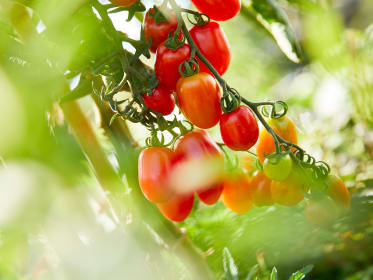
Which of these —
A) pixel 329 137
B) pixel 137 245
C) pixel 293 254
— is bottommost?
pixel 329 137

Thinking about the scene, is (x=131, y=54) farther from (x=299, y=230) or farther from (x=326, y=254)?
(x=326, y=254)

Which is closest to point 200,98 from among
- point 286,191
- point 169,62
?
point 169,62

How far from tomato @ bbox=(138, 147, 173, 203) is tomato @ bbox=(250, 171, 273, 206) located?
5.8 inches

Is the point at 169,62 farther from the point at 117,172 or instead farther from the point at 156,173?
the point at 117,172

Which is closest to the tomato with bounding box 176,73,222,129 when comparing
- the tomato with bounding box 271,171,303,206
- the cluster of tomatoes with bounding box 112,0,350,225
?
the cluster of tomatoes with bounding box 112,0,350,225

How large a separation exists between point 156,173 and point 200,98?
0.09 metres

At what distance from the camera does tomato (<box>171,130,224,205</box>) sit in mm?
405

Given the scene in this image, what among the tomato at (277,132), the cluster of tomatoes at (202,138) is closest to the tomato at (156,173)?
the cluster of tomatoes at (202,138)

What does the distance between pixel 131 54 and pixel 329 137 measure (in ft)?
2.64

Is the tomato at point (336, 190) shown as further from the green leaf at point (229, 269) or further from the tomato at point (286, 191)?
the green leaf at point (229, 269)

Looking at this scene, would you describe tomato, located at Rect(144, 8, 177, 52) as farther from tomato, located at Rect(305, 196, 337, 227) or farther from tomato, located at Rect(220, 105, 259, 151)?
tomato, located at Rect(305, 196, 337, 227)

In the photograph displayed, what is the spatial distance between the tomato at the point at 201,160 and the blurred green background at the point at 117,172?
116 millimetres

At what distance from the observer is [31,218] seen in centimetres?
34

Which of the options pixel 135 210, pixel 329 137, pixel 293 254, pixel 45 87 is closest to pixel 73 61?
pixel 45 87
